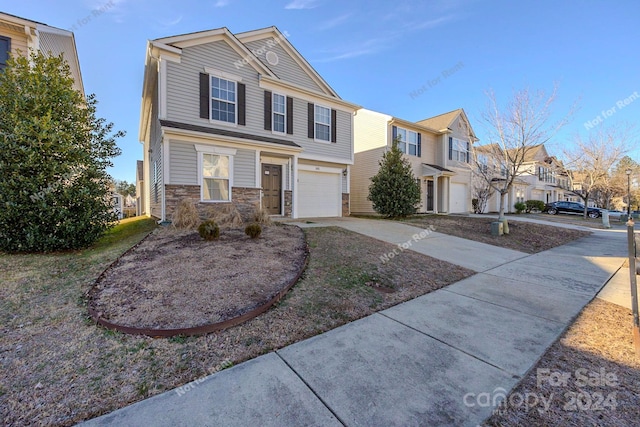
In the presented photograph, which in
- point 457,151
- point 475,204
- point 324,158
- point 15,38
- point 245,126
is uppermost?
point 15,38

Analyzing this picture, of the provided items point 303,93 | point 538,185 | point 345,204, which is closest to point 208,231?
point 303,93

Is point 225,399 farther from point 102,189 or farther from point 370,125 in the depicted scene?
point 370,125

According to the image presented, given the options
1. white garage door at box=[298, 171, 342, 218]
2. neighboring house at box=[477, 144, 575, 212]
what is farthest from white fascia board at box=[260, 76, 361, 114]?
neighboring house at box=[477, 144, 575, 212]

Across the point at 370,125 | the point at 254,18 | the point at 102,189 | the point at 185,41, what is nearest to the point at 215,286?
the point at 102,189

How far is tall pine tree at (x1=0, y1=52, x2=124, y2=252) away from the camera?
5.70 meters

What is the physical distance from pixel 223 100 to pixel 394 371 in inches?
422

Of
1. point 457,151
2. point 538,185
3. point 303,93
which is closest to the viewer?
point 303,93

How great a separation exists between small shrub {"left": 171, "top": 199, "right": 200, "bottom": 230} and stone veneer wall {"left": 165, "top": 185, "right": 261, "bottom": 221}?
800mm

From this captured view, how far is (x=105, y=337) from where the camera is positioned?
290 cm

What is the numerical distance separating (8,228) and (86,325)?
4801 millimetres

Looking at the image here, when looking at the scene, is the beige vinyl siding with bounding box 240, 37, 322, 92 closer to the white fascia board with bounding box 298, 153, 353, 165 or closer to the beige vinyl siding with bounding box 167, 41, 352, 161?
the beige vinyl siding with bounding box 167, 41, 352, 161

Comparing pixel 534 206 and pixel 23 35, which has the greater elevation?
pixel 23 35

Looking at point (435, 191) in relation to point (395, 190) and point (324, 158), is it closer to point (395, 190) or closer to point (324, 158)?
point (395, 190)

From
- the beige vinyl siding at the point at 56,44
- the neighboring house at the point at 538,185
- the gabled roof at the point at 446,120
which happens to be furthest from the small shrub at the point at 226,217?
the neighboring house at the point at 538,185
